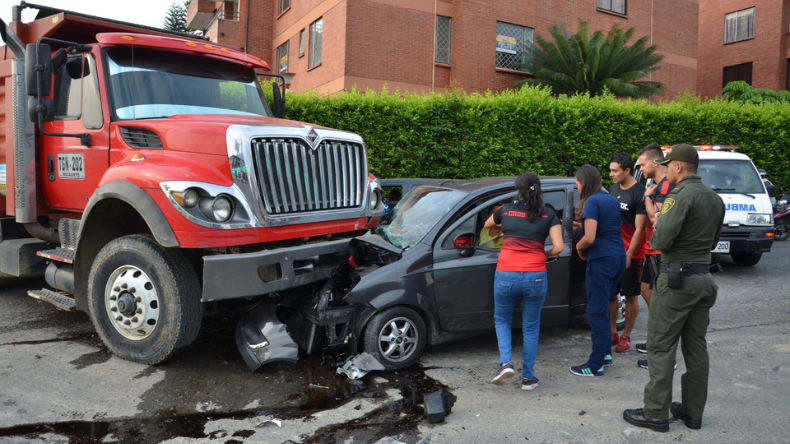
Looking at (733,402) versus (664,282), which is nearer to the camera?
(664,282)

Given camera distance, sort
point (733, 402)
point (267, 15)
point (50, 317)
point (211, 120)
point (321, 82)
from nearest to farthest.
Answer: point (733, 402) → point (211, 120) → point (50, 317) → point (321, 82) → point (267, 15)

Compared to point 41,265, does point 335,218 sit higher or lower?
higher

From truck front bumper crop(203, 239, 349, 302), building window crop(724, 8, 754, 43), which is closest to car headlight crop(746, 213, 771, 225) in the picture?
truck front bumper crop(203, 239, 349, 302)

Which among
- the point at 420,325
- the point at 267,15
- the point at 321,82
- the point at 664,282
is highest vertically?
the point at 267,15

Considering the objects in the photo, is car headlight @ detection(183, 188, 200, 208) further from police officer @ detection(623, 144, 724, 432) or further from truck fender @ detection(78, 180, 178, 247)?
police officer @ detection(623, 144, 724, 432)

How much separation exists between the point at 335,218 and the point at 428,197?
3.33ft

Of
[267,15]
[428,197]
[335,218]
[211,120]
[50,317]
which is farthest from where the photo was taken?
[267,15]

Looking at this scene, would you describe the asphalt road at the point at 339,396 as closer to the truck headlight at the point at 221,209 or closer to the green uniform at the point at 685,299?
the green uniform at the point at 685,299

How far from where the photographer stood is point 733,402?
177 inches

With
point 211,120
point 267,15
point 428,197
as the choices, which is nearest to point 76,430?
point 211,120

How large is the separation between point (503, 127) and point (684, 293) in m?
9.52

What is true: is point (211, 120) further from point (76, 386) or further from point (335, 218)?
point (76, 386)

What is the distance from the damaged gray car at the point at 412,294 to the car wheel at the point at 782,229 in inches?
435

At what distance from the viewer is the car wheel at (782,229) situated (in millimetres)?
14180
